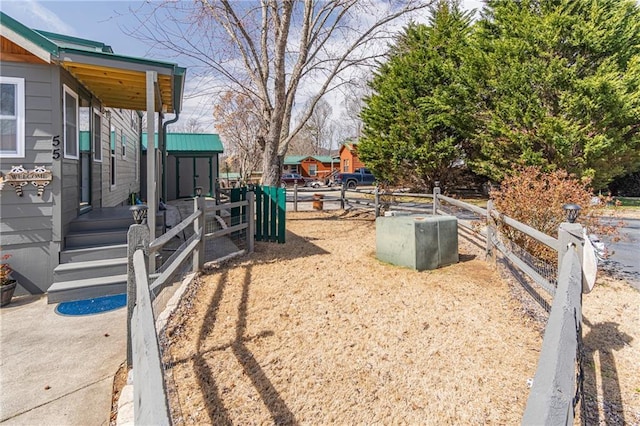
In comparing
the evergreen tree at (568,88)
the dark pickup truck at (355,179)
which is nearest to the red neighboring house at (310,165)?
the dark pickup truck at (355,179)

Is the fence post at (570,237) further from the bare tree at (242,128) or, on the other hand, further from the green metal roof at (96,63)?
the bare tree at (242,128)

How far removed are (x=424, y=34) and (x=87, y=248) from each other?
1693cm

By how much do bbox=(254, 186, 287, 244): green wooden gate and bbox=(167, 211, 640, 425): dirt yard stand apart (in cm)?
191

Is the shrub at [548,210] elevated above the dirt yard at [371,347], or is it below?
above

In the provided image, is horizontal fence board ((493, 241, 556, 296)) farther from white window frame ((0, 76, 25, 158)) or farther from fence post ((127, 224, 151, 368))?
white window frame ((0, 76, 25, 158))

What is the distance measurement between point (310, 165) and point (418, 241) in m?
41.6

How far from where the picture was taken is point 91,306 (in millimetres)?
Result: 4531

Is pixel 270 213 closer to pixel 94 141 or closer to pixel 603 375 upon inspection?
pixel 94 141

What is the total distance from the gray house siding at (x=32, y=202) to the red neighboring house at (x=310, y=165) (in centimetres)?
4020

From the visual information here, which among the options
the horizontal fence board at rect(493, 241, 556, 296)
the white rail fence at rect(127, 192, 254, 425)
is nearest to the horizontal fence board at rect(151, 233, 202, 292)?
the white rail fence at rect(127, 192, 254, 425)

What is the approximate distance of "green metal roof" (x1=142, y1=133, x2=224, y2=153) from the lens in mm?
18234

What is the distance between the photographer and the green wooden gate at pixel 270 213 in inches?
283

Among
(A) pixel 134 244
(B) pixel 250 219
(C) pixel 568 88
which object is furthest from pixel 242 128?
(A) pixel 134 244

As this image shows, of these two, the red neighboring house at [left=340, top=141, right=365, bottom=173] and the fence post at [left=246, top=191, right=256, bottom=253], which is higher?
the red neighboring house at [left=340, top=141, right=365, bottom=173]
